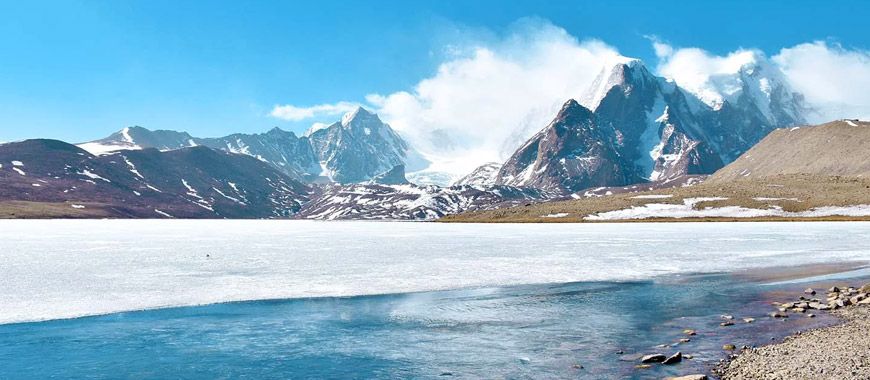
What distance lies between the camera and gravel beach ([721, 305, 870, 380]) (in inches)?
792

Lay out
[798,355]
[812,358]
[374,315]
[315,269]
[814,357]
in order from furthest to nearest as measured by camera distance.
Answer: [315,269] < [374,315] < [798,355] < [814,357] < [812,358]

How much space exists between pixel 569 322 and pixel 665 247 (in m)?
53.9

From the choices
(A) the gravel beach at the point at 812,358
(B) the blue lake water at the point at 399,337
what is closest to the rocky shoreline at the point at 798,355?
A: (A) the gravel beach at the point at 812,358

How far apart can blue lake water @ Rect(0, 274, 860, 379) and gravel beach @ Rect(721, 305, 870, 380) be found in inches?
49.0

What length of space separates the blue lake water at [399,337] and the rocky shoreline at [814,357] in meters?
1.13

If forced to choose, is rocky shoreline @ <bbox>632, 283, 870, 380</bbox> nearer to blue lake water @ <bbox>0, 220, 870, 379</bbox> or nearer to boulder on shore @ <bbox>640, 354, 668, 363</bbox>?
boulder on shore @ <bbox>640, 354, 668, 363</bbox>

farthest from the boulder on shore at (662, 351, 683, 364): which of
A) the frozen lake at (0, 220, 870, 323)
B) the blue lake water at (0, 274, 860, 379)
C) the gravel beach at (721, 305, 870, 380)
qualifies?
the frozen lake at (0, 220, 870, 323)

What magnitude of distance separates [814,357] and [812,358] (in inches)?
7.7

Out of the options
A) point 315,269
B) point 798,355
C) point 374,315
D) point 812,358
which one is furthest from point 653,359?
point 315,269

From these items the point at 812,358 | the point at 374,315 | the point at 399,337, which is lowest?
the point at 812,358

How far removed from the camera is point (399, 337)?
2786cm

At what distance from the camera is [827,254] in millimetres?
68125

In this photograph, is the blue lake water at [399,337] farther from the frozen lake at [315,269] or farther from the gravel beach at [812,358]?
the frozen lake at [315,269]

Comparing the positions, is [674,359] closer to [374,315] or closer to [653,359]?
[653,359]
